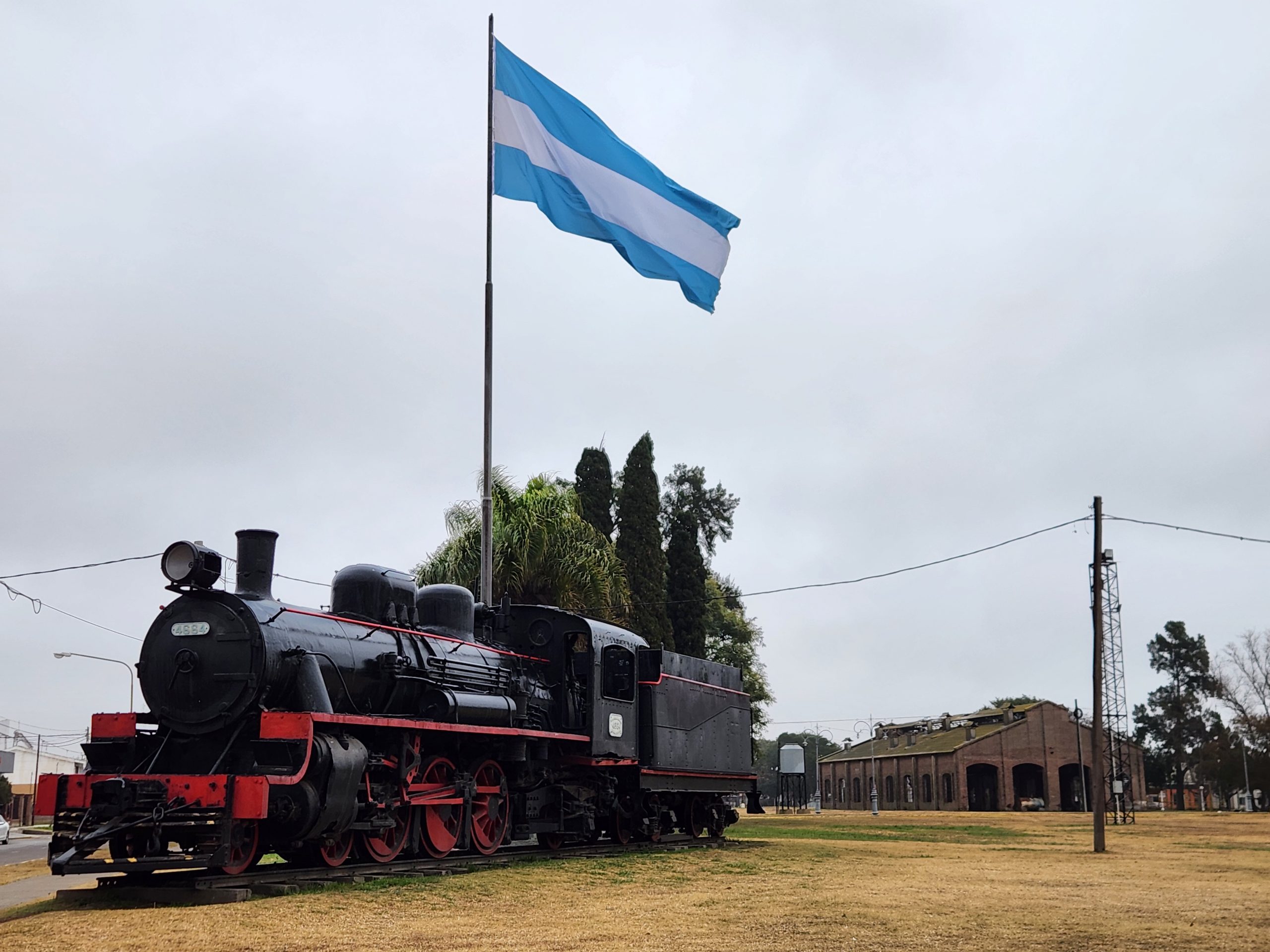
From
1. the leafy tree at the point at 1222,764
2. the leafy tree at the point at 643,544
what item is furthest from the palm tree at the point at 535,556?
the leafy tree at the point at 1222,764

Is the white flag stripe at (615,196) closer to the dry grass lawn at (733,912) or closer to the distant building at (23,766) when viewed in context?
the dry grass lawn at (733,912)

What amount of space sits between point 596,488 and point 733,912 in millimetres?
29444

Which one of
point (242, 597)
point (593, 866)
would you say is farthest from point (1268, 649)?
point (242, 597)

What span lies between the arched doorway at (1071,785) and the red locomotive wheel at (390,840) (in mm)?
62103

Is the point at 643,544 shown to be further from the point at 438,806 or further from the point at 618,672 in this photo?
the point at 438,806

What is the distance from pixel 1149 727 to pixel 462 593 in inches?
3590

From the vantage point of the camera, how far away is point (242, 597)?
12.6 metres

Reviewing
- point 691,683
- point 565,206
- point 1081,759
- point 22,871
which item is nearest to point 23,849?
point 22,871

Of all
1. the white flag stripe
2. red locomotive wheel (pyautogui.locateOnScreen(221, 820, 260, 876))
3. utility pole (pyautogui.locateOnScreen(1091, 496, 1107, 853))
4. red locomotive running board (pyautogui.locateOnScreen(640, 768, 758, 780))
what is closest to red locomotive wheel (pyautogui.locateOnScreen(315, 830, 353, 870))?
red locomotive wheel (pyautogui.locateOnScreen(221, 820, 260, 876))

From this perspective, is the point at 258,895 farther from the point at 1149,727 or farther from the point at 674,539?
the point at 1149,727

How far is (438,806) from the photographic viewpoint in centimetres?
1481

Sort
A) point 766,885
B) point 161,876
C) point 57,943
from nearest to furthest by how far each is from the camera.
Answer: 1. point 57,943
2. point 161,876
3. point 766,885

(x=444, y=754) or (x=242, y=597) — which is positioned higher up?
(x=242, y=597)

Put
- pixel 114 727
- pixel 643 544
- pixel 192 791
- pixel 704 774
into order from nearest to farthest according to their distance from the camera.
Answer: pixel 192 791 → pixel 114 727 → pixel 704 774 → pixel 643 544
